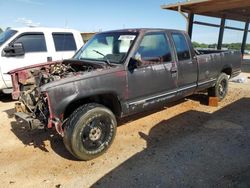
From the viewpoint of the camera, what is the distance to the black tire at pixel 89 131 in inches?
140

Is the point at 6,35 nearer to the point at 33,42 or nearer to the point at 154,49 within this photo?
the point at 33,42

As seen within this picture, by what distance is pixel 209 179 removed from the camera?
3268mm

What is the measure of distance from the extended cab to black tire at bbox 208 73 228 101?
4572 mm

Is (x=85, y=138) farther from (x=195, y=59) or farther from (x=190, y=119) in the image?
(x=195, y=59)

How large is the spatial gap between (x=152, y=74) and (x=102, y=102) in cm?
106

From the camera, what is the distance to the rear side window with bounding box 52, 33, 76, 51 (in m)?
7.93

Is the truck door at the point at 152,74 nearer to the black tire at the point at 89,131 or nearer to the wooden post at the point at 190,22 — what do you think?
the black tire at the point at 89,131

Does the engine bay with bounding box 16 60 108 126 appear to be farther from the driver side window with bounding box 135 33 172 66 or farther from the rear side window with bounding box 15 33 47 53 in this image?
the rear side window with bounding box 15 33 47 53

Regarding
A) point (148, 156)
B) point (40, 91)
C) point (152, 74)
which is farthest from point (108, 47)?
point (148, 156)

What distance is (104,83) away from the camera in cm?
382

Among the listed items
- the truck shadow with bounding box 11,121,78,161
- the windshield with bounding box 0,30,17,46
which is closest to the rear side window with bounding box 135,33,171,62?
the truck shadow with bounding box 11,121,78,161

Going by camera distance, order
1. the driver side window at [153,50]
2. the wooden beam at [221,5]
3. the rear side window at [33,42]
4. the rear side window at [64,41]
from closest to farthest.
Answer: the driver side window at [153,50] < the rear side window at [33,42] < the rear side window at [64,41] < the wooden beam at [221,5]

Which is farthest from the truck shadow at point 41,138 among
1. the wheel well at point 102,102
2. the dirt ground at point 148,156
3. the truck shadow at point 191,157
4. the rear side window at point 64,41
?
the rear side window at point 64,41

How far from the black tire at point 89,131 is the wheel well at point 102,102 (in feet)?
0.54
